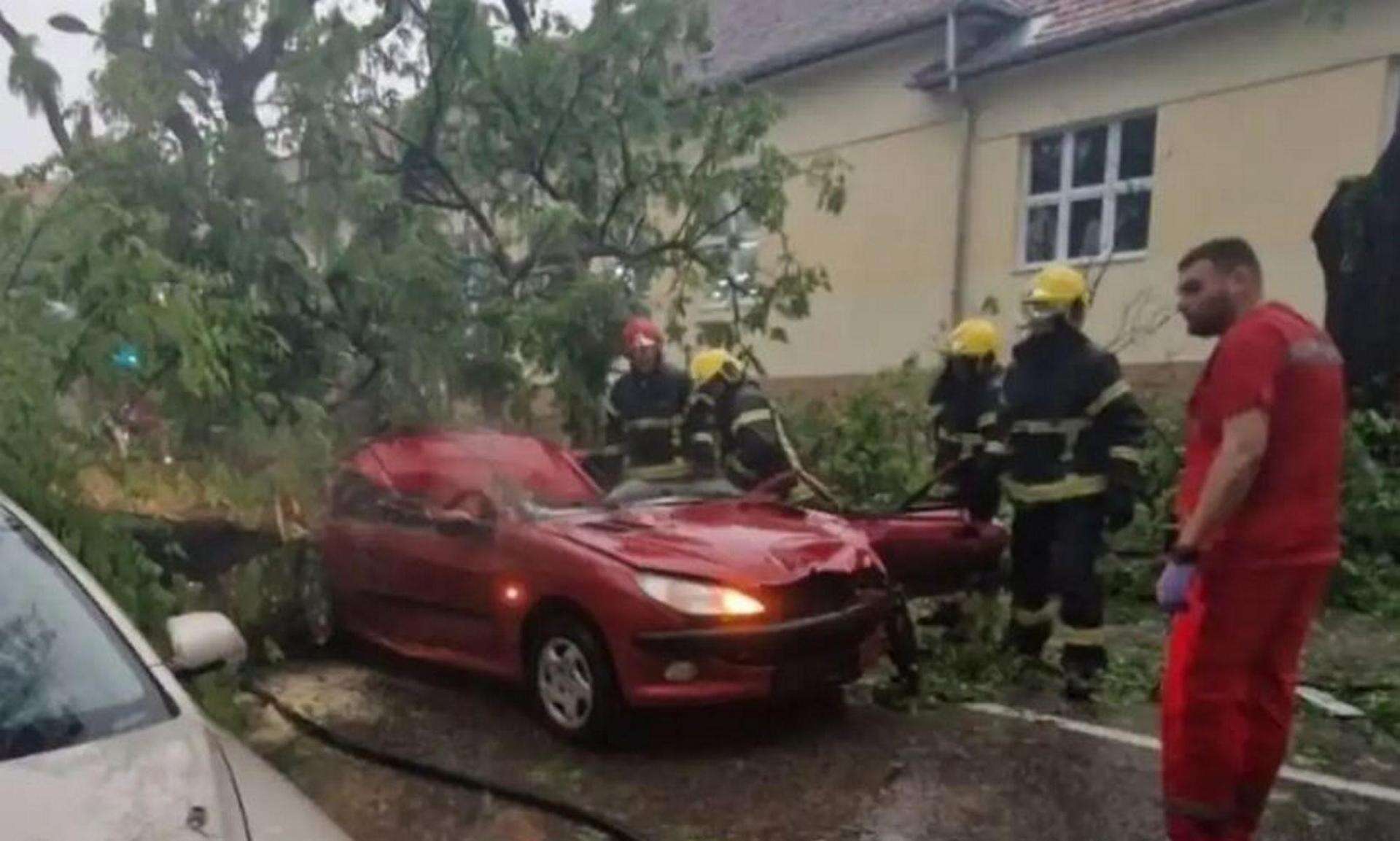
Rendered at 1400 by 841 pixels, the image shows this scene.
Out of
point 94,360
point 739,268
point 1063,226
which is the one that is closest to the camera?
point 94,360

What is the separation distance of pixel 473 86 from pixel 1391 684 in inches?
270

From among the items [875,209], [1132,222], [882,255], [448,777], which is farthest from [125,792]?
[875,209]

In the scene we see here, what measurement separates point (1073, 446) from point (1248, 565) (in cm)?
237

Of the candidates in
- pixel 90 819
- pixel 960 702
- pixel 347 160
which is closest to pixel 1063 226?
pixel 347 160

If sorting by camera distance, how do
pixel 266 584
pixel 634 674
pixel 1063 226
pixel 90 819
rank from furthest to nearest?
1. pixel 1063 226
2. pixel 266 584
3. pixel 634 674
4. pixel 90 819

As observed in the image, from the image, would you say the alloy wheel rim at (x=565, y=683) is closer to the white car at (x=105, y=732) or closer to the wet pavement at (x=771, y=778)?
the wet pavement at (x=771, y=778)

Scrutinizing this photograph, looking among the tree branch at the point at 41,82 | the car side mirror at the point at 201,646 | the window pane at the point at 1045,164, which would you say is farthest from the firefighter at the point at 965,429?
the window pane at the point at 1045,164

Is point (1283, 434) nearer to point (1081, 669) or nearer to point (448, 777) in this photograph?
point (1081, 669)

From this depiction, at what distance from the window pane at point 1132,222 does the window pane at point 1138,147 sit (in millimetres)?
257

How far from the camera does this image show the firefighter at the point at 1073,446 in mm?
6047

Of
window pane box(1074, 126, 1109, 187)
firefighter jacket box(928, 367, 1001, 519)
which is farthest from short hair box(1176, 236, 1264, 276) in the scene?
window pane box(1074, 126, 1109, 187)

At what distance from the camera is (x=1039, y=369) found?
622 cm

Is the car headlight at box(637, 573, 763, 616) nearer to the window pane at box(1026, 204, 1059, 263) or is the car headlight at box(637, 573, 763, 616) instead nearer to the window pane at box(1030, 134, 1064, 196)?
the window pane at box(1026, 204, 1059, 263)

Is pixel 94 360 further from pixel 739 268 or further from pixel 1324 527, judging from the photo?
pixel 739 268
